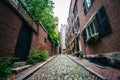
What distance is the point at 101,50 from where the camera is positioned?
5.68m

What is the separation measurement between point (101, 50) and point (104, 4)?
2818mm

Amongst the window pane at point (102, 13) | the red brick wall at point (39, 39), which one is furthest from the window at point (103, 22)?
the red brick wall at point (39, 39)

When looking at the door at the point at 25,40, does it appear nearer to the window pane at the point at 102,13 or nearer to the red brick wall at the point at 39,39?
the red brick wall at the point at 39,39

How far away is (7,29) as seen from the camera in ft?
14.4

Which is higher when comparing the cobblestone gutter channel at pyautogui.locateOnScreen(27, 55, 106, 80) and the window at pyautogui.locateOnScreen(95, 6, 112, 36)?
the window at pyautogui.locateOnScreen(95, 6, 112, 36)

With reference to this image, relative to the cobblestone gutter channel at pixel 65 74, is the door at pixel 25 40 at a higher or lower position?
higher

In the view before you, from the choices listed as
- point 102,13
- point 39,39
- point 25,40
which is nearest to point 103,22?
point 102,13

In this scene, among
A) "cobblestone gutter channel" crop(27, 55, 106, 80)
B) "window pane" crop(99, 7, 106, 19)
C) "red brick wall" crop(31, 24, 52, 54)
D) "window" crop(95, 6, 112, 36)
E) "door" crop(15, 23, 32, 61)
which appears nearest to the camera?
"cobblestone gutter channel" crop(27, 55, 106, 80)

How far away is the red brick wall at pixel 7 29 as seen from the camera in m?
4.01

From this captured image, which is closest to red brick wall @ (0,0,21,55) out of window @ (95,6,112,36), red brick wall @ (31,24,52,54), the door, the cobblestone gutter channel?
the door

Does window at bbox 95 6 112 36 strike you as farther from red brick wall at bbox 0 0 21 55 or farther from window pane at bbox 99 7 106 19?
red brick wall at bbox 0 0 21 55

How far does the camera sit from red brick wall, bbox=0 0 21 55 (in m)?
4.01

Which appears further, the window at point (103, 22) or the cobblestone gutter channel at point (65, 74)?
the window at point (103, 22)

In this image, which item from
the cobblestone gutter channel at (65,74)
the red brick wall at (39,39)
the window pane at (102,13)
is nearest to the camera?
the cobblestone gutter channel at (65,74)
